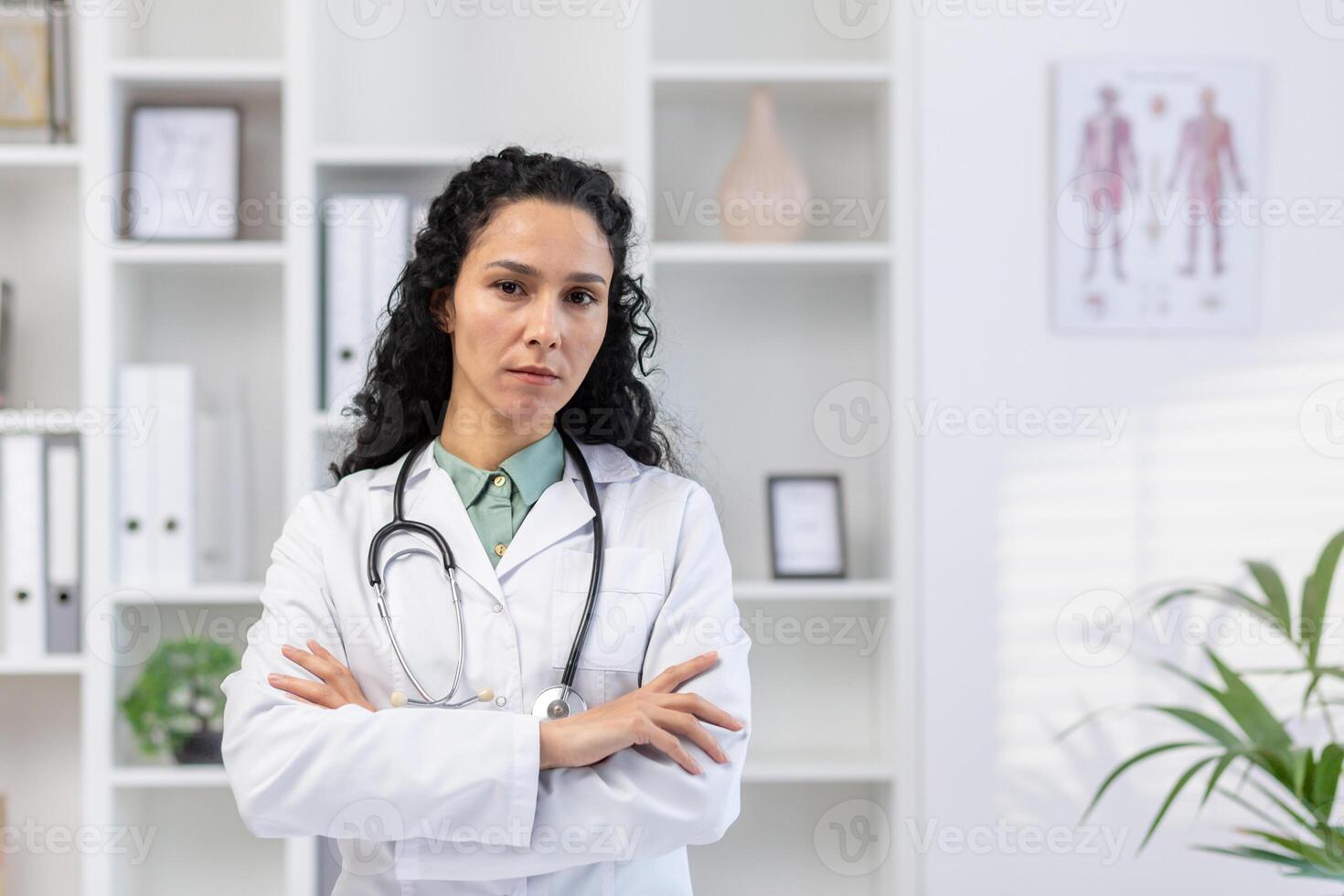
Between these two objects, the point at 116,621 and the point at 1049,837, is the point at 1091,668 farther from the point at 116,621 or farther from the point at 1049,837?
the point at 116,621

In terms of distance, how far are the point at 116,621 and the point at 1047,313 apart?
1887 millimetres

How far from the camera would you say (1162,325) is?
2209mm

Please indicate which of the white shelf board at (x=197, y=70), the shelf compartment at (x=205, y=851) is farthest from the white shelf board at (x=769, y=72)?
the shelf compartment at (x=205, y=851)

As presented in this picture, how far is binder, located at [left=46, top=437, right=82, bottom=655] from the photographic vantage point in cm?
215

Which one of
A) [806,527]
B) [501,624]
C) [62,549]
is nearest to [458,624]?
[501,624]

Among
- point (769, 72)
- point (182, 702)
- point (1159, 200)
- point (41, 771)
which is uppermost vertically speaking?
point (769, 72)

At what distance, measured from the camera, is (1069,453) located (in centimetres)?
219

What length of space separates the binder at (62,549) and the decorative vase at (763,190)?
1361 millimetres

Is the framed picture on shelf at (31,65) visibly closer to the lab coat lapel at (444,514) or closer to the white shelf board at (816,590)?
the lab coat lapel at (444,514)

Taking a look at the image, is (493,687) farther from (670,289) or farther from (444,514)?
(670,289)

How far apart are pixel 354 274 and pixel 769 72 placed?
0.90 m

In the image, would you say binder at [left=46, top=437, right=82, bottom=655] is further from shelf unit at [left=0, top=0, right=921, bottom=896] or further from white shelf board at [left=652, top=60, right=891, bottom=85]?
white shelf board at [left=652, top=60, right=891, bottom=85]

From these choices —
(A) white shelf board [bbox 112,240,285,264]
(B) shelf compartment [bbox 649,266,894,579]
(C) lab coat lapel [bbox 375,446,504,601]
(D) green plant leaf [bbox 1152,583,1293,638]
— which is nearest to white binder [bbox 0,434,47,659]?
(A) white shelf board [bbox 112,240,285,264]

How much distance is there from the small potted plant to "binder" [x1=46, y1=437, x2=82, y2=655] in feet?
0.54
